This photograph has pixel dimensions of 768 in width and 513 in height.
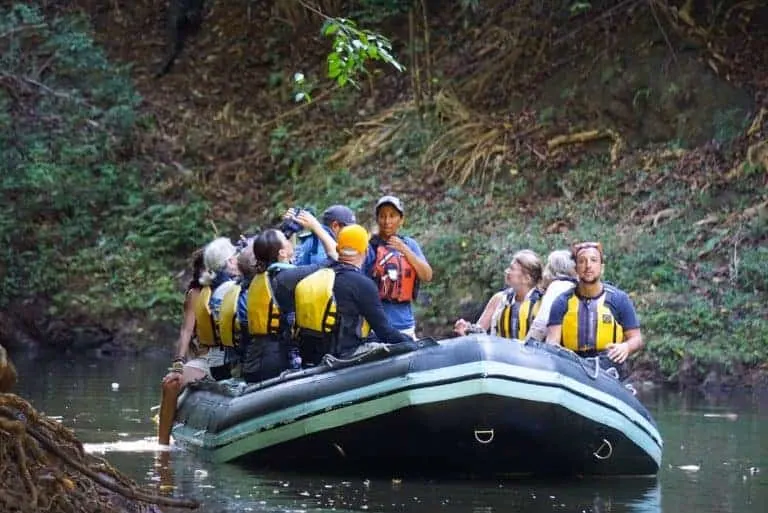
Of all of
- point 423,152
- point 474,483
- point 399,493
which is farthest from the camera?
point 423,152

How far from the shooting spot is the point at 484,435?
8758 millimetres

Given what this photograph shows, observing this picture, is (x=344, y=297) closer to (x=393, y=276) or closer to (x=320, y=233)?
(x=393, y=276)

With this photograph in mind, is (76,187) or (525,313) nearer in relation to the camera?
(525,313)

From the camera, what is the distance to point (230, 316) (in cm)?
984

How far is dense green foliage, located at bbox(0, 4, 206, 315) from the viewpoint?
2008 centimetres

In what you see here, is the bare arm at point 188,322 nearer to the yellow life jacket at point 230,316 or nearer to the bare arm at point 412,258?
the yellow life jacket at point 230,316

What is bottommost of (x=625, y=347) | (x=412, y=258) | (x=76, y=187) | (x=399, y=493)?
(x=399, y=493)

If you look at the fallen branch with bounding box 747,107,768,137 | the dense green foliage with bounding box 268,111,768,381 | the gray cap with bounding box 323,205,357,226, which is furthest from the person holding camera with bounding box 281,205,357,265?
the fallen branch with bounding box 747,107,768,137

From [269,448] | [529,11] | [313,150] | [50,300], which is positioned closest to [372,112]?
[313,150]

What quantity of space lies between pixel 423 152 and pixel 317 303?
1172 centimetres

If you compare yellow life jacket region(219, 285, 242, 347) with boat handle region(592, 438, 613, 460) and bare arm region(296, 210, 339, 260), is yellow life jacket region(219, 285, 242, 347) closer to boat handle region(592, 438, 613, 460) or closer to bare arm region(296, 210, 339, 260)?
bare arm region(296, 210, 339, 260)

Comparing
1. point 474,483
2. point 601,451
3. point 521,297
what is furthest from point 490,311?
point 474,483

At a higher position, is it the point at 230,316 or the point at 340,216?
the point at 340,216

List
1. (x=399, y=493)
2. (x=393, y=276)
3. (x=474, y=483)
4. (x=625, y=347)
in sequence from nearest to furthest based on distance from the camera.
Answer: (x=399, y=493)
(x=474, y=483)
(x=625, y=347)
(x=393, y=276)
